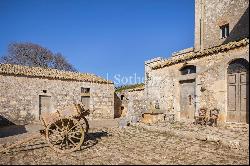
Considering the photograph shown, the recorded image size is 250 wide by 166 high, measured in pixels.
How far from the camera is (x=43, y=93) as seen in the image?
65.6 ft

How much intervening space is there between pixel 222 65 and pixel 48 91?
1404 centimetres

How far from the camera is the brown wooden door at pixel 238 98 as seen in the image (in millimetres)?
10078

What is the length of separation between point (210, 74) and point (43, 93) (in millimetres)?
13495

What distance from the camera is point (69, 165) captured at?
6.02 m

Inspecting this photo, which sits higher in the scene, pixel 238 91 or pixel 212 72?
pixel 212 72

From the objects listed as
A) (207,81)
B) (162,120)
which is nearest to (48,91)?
(162,120)

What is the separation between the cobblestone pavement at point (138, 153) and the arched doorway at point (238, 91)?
275 centimetres

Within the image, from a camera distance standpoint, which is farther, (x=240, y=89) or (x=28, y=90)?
(x=28, y=90)

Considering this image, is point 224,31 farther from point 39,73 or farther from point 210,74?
point 39,73

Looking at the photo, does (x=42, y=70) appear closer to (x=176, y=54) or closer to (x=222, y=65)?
(x=176, y=54)

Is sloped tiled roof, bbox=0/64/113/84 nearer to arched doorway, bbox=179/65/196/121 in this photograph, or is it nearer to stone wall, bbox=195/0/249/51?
stone wall, bbox=195/0/249/51

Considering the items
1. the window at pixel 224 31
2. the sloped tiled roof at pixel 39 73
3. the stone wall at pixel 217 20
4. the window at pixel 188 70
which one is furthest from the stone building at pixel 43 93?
the window at pixel 224 31

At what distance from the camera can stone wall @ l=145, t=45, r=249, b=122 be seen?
1084 cm

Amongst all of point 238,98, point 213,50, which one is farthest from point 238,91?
point 213,50
